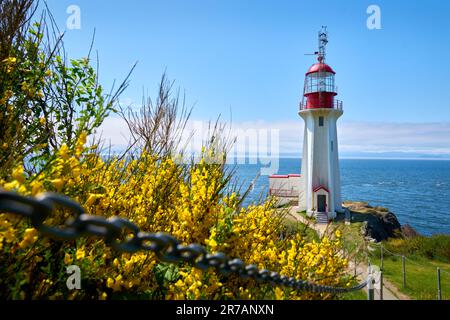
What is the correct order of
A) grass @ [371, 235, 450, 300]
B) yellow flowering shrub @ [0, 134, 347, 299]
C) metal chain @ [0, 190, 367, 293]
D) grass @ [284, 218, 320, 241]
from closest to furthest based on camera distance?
metal chain @ [0, 190, 367, 293] < yellow flowering shrub @ [0, 134, 347, 299] < grass @ [284, 218, 320, 241] < grass @ [371, 235, 450, 300]

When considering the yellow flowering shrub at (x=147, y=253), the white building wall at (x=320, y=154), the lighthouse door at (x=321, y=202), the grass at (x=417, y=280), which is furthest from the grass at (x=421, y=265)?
the yellow flowering shrub at (x=147, y=253)

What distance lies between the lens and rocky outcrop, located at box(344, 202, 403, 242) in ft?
73.7

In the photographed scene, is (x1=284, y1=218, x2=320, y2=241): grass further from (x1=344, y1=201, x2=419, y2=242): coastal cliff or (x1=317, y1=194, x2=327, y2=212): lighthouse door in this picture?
(x1=344, y1=201, x2=419, y2=242): coastal cliff

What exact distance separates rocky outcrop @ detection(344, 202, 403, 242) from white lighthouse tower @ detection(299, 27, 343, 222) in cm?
253

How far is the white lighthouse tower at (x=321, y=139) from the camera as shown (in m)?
21.6

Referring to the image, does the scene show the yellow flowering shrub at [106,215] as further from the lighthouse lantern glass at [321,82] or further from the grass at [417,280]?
the lighthouse lantern glass at [321,82]

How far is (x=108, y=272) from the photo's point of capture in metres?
2.27

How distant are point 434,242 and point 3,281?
63.0 ft

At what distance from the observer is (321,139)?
71.1 feet

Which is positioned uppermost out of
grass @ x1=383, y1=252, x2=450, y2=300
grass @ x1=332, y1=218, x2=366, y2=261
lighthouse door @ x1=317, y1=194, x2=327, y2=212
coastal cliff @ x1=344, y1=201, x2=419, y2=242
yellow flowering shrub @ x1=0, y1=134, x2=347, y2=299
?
yellow flowering shrub @ x1=0, y1=134, x2=347, y2=299

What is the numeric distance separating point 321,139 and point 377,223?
31.1 feet

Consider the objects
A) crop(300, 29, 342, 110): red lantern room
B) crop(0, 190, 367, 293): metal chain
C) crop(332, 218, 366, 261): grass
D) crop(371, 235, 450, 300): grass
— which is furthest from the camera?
crop(300, 29, 342, 110): red lantern room

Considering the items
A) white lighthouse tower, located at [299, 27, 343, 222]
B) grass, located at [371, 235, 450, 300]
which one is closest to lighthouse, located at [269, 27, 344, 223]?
white lighthouse tower, located at [299, 27, 343, 222]
